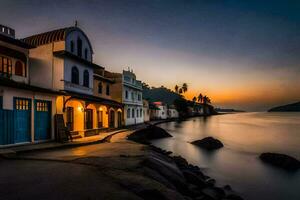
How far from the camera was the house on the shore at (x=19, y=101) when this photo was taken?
11.7 m

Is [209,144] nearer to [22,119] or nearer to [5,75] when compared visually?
[22,119]

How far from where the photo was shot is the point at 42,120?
14250 millimetres

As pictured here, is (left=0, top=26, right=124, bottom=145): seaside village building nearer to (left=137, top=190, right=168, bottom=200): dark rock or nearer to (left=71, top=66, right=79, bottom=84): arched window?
(left=71, top=66, right=79, bottom=84): arched window

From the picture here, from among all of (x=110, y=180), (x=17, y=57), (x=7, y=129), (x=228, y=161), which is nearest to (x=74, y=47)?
(x=17, y=57)

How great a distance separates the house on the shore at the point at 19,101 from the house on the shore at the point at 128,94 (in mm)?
16272

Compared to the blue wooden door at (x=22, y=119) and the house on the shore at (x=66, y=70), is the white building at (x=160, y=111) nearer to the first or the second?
the house on the shore at (x=66, y=70)

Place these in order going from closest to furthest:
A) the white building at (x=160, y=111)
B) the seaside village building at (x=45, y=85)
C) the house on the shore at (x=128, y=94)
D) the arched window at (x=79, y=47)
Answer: the seaside village building at (x=45, y=85) → the arched window at (x=79, y=47) → the house on the shore at (x=128, y=94) → the white building at (x=160, y=111)

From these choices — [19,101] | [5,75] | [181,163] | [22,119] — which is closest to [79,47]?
[5,75]

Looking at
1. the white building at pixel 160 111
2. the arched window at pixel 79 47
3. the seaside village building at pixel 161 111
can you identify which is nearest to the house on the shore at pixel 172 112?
the seaside village building at pixel 161 111

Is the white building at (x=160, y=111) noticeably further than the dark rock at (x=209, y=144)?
Yes

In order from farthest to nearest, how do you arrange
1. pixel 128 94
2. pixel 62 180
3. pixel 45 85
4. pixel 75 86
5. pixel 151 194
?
1. pixel 128 94
2. pixel 75 86
3. pixel 45 85
4. pixel 62 180
5. pixel 151 194

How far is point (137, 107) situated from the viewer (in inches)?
1462

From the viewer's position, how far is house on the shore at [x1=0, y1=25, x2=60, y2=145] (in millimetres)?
11680

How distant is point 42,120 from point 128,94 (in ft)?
64.3
